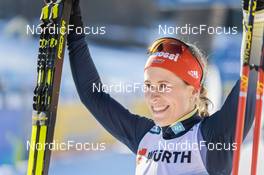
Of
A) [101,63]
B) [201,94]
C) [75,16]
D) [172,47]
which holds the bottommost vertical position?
[201,94]

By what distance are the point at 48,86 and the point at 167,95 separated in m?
0.40

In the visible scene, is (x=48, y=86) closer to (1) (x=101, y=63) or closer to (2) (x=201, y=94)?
(2) (x=201, y=94)

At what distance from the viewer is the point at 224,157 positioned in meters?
2.08

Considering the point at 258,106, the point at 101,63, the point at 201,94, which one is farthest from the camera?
the point at 101,63

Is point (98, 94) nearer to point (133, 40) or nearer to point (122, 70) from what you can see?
point (122, 70)

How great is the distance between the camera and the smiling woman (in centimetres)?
208

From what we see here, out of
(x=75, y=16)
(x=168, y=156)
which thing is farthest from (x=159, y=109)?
(x=75, y=16)

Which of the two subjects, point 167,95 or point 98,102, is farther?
point 98,102

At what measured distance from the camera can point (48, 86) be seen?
2.17m


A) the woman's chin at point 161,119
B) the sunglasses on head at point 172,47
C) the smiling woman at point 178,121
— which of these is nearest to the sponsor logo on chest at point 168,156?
the smiling woman at point 178,121

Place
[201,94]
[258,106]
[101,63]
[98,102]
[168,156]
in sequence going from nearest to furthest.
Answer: [258,106]
[168,156]
[201,94]
[98,102]
[101,63]

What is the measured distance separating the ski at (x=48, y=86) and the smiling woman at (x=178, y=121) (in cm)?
12

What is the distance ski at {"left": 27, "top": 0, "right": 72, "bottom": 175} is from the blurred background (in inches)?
70.4

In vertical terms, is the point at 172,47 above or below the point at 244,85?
above
